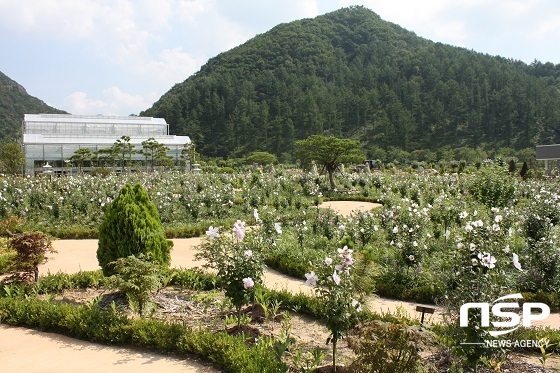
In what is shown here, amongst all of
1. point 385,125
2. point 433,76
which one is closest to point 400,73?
point 433,76

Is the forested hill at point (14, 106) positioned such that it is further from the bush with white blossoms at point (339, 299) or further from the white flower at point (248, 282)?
the bush with white blossoms at point (339, 299)

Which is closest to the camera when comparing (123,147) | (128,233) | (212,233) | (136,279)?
(212,233)

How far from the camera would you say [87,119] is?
58.9 m

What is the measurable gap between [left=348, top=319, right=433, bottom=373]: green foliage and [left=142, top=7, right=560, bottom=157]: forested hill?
55.8m

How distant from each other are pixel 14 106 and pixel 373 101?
60.0 m

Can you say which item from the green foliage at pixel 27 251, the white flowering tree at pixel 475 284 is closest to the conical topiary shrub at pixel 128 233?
the green foliage at pixel 27 251

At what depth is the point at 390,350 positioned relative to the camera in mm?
3385

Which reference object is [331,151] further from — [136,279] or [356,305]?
[356,305]

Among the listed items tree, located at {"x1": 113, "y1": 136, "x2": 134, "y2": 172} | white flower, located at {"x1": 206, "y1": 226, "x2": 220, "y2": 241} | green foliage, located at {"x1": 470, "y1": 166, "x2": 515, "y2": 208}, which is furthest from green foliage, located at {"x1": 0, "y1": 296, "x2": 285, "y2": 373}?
tree, located at {"x1": 113, "y1": 136, "x2": 134, "y2": 172}

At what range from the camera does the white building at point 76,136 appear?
4609cm

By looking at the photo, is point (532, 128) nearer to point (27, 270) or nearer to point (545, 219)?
point (545, 219)

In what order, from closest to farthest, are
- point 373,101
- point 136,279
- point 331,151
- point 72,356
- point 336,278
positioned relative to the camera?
1. point 336,278
2. point 72,356
3. point 136,279
4. point 331,151
5. point 373,101

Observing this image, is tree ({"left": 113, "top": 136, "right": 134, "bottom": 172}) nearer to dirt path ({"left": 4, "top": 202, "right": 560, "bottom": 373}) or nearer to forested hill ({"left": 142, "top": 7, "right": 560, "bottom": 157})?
forested hill ({"left": 142, "top": 7, "right": 560, "bottom": 157})

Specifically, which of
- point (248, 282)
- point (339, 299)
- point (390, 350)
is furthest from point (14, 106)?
point (390, 350)
